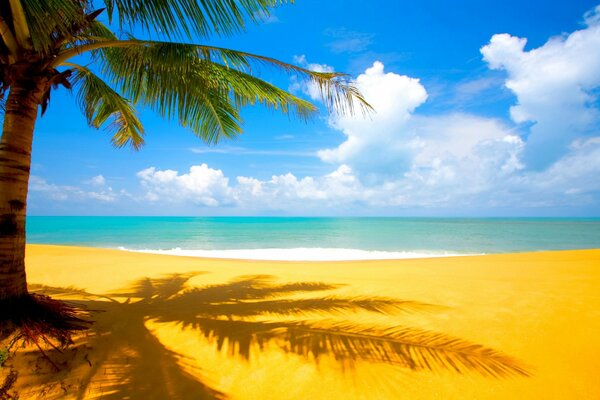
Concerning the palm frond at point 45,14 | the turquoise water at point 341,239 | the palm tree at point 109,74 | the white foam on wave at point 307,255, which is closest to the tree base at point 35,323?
the palm tree at point 109,74

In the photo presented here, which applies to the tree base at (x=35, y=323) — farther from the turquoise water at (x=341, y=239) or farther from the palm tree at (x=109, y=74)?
the turquoise water at (x=341, y=239)

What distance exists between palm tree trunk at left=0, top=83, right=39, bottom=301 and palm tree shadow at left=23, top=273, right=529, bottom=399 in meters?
1.01

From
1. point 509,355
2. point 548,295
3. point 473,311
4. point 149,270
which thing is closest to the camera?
point 509,355

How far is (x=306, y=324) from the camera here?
136 inches

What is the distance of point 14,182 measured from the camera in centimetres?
289

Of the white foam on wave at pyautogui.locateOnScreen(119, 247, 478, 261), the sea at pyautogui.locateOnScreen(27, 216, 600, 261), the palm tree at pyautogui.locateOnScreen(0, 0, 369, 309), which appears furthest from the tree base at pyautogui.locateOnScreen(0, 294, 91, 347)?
the sea at pyautogui.locateOnScreen(27, 216, 600, 261)

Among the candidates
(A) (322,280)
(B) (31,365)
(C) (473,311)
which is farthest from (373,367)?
(A) (322,280)

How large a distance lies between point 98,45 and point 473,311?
6262mm

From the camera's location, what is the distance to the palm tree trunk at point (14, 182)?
112 inches

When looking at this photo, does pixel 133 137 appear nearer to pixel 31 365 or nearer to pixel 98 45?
pixel 98 45

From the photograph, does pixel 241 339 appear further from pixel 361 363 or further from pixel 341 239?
pixel 341 239

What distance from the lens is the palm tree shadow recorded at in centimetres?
241

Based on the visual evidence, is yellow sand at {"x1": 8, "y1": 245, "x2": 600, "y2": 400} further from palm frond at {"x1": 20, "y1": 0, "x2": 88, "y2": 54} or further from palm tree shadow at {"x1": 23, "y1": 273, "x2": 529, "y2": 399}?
palm frond at {"x1": 20, "y1": 0, "x2": 88, "y2": 54}

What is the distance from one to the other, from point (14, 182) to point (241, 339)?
2.99 m
